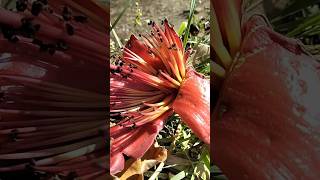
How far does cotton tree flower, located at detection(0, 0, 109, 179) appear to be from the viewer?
0.48 metres

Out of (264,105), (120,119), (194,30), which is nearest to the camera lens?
(264,105)

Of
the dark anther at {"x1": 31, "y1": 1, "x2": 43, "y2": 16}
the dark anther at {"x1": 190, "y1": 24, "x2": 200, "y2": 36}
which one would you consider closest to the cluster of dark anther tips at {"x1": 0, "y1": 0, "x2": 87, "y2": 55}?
the dark anther at {"x1": 31, "y1": 1, "x2": 43, "y2": 16}

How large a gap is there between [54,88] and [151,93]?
0.12 meters

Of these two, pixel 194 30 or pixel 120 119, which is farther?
pixel 194 30

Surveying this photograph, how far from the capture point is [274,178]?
444 mm

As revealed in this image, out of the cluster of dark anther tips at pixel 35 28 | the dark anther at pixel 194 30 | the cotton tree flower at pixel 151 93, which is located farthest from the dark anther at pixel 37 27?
the dark anther at pixel 194 30

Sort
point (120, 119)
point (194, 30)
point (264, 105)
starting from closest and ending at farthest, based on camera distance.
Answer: point (264, 105) → point (120, 119) → point (194, 30)

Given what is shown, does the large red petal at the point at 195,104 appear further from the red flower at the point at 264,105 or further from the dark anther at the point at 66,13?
the dark anther at the point at 66,13

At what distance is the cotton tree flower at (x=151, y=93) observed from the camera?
0.51 metres

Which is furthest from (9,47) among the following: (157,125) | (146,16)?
(146,16)

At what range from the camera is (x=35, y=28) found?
47 centimetres

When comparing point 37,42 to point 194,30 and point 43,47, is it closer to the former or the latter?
point 43,47

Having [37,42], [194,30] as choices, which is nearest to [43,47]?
[37,42]

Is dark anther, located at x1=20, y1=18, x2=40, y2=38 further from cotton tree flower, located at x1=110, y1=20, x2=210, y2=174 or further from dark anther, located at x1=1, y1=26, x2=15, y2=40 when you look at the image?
cotton tree flower, located at x1=110, y1=20, x2=210, y2=174
